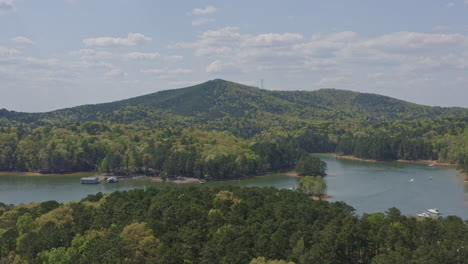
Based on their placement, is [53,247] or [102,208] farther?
[102,208]

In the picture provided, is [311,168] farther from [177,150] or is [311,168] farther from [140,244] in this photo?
[140,244]

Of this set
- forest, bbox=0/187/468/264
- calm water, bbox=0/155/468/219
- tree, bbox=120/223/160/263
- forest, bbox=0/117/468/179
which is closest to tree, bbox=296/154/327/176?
calm water, bbox=0/155/468/219

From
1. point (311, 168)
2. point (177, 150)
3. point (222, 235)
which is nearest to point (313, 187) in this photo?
point (311, 168)

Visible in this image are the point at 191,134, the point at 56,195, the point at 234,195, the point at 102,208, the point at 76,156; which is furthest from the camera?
the point at 191,134

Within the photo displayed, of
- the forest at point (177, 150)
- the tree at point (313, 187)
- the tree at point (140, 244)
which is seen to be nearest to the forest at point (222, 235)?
the tree at point (140, 244)

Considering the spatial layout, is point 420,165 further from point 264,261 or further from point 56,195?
point 264,261

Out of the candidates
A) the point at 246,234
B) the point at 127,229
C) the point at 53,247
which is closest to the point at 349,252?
the point at 246,234

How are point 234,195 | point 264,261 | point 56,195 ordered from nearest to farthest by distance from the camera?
1. point 264,261
2. point 234,195
3. point 56,195
